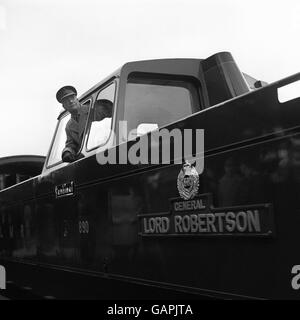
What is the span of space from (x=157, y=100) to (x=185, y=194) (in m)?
1.57

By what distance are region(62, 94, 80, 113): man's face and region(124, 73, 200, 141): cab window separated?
71 centimetres

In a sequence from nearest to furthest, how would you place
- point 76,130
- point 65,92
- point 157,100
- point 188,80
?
point 157,100
point 188,80
point 76,130
point 65,92

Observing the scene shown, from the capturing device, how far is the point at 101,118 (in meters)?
4.32

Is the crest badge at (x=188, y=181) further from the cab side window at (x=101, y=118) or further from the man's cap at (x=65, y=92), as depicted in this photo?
the man's cap at (x=65, y=92)

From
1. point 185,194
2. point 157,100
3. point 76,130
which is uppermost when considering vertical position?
point 157,100

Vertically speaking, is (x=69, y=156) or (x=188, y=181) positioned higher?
(x=69, y=156)

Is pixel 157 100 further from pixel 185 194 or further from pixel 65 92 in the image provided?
pixel 185 194

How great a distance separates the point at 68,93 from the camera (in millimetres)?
4867

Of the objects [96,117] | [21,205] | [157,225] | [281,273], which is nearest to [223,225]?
[281,273]

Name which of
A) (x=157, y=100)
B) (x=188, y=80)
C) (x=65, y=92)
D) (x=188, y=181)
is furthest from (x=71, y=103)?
(x=188, y=181)

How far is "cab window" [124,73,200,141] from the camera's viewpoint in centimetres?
413

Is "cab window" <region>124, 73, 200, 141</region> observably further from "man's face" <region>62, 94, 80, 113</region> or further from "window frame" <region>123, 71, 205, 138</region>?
"man's face" <region>62, 94, 80, 113</region>

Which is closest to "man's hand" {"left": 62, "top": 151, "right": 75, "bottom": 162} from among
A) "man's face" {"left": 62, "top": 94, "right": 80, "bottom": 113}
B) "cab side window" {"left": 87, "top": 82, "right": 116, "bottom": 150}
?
"cab side window" {"left": 87, "top": 82, "right": 116, "bottom": 150}

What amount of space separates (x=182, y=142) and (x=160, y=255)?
2.21 feet
